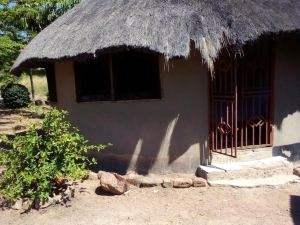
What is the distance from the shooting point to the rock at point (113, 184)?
19.8ft

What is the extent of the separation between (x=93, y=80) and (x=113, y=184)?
7.69 feet

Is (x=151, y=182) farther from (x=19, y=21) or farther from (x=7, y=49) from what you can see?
(x=19, y=21)

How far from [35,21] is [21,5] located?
3078mm

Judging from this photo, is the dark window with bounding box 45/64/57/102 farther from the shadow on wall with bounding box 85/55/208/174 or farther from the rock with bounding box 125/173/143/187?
the rock with bounding box 125/173/143/187

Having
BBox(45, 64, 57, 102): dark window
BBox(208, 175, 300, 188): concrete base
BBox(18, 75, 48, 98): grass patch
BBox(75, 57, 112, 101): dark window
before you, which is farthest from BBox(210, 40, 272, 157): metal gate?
BBox(18, 75, 48, 98): grass patch

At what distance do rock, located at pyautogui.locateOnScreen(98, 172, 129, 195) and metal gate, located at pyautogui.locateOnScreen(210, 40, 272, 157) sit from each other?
176 cm

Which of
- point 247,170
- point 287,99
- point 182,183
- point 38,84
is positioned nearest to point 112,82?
point 182,183

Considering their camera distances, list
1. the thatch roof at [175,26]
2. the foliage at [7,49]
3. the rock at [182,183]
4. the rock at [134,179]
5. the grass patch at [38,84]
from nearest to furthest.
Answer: the thatch roof at [175,26] → the rock at [182,183] → the rock at [134,179] → the foliage at [7,49] → the grass patch at [38,84]

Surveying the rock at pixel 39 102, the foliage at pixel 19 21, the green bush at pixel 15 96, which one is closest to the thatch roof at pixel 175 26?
the foliage at pixel 19 21

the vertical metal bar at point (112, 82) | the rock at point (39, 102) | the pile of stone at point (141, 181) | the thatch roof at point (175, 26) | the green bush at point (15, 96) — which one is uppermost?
the thatch roof at point (175, 26)

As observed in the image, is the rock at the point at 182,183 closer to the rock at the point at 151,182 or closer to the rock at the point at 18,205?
the rock at the point at 151,182

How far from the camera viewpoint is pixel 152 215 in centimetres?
533

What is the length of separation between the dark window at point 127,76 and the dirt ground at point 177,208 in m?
1.78

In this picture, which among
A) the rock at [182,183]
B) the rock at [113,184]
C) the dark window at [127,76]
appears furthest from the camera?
the dark window at [127,76]
